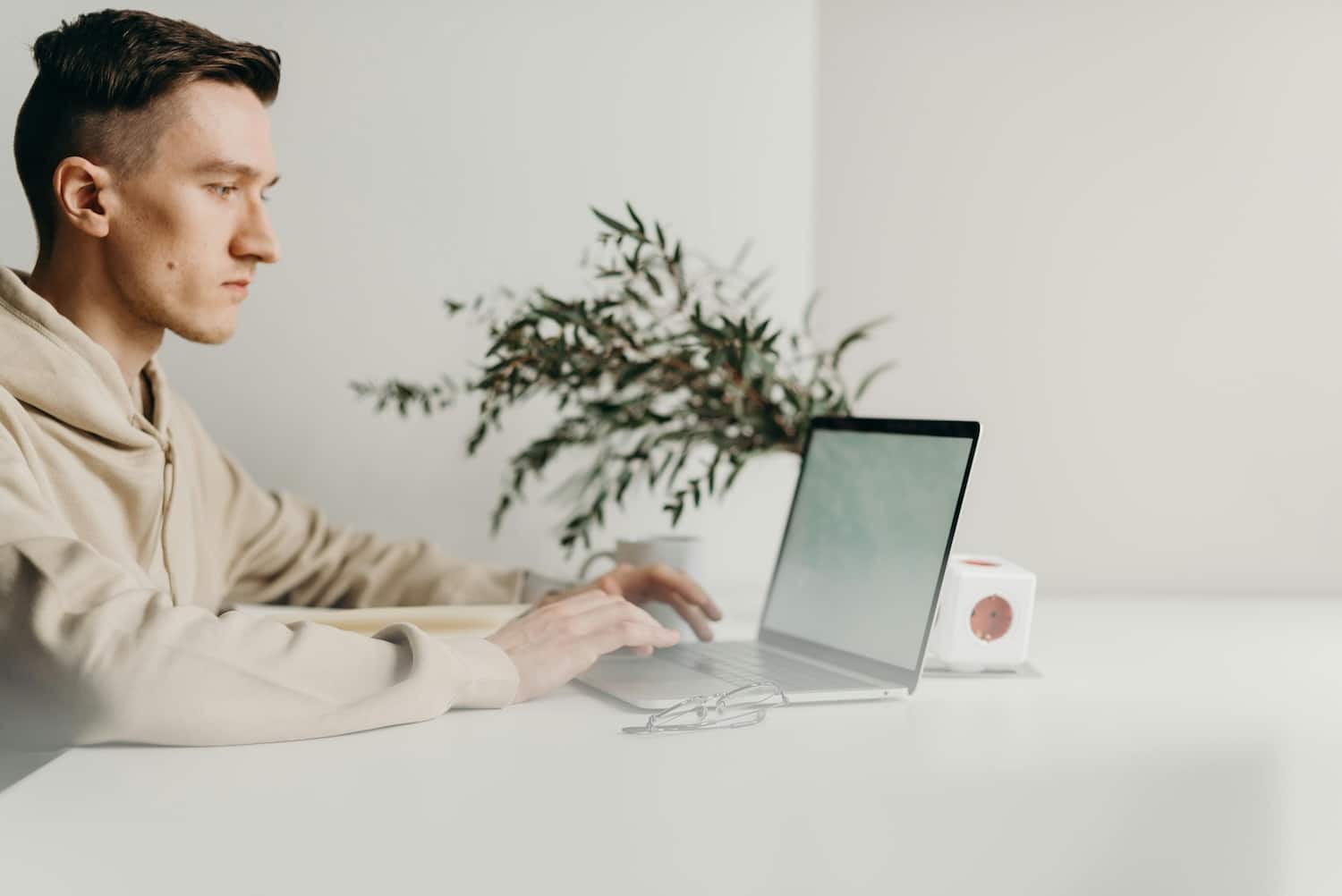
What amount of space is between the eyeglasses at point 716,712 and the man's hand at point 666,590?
0.28 metres

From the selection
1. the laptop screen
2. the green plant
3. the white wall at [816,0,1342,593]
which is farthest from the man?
the white wall at [816,0,1342,593]

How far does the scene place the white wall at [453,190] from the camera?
171 cm

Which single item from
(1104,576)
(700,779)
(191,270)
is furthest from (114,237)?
(1104,576)

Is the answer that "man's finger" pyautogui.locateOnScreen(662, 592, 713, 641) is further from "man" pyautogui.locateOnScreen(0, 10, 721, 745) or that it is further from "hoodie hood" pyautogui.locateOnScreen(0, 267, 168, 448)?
"hoodie hood" pyautogui.locateOnScreen(0, 267, 168, 448)

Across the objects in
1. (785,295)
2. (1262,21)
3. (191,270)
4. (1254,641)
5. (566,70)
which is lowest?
(1254,641)

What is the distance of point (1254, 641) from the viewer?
132 centimetres

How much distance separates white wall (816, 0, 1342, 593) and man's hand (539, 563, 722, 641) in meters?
0.66

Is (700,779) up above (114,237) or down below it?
below

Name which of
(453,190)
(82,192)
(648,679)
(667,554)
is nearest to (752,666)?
(648,679)

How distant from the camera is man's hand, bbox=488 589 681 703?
894 mm

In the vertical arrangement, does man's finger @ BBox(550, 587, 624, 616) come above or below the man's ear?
below

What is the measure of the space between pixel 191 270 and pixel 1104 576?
1276 mm

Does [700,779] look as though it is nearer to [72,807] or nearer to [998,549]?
[72,807]

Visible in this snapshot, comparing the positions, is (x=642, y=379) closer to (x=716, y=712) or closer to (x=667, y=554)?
(x=667, y=554)
